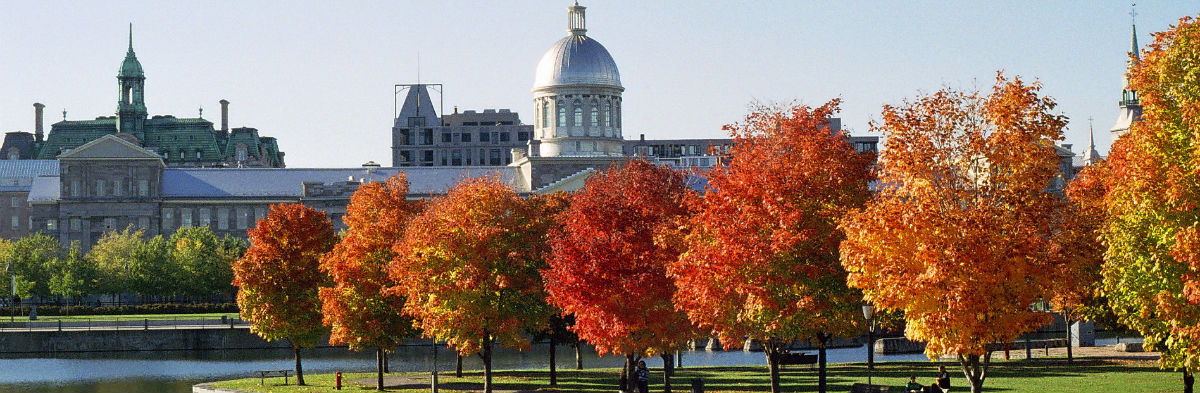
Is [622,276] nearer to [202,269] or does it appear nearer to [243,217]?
[202,269]

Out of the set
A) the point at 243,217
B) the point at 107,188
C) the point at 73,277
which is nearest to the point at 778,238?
the point at 73,277

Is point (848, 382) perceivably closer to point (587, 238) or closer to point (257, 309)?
point (587, 238)

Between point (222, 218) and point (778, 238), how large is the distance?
383 ft

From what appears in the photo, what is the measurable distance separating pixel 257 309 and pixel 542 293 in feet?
42.1

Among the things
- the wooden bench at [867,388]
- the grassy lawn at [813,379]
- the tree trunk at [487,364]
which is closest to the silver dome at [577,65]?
the grassy lawn at [813,379]

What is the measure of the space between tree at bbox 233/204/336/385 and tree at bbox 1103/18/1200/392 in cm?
3373

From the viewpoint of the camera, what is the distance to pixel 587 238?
54781 mm

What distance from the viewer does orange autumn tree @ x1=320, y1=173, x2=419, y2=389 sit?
62344mm

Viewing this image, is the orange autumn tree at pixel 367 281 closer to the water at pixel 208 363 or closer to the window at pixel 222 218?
the water at pixel 208 363

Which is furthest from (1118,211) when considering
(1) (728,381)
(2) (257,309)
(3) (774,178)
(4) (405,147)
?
(4) (405,147)

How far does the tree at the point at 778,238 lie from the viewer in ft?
156

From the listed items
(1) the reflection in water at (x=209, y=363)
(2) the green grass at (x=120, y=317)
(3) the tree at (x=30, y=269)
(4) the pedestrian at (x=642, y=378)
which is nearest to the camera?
(4) the pedestrian at (x=642, y=378)

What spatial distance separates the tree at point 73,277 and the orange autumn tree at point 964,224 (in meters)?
91.1

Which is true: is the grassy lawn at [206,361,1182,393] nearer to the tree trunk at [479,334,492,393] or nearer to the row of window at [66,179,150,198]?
the tree trunk at [479,334,492,393]
